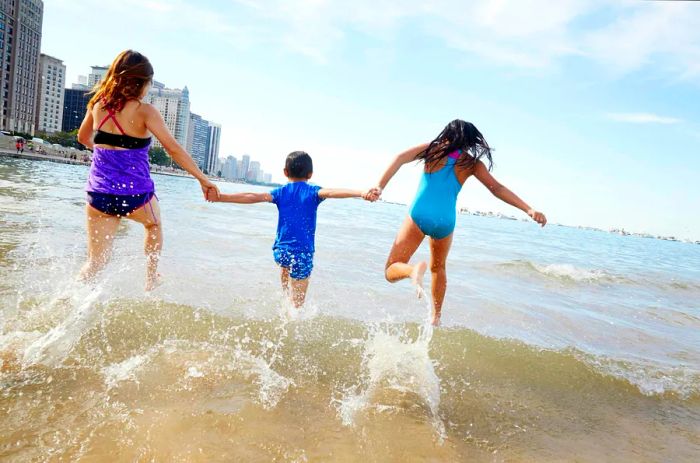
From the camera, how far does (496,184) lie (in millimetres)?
4520

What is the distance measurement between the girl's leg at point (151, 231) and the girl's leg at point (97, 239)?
17cm

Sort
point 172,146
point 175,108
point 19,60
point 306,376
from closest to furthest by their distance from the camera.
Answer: point 306,376
point 172,146
point 19,60
point 175,108

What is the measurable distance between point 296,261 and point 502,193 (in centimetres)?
208

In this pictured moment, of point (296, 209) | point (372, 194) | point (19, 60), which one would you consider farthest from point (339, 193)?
point (19, 60)

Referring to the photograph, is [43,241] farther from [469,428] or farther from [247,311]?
[469,428]

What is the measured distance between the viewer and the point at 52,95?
458 ft

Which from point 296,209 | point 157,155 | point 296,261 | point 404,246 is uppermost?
point 296,209

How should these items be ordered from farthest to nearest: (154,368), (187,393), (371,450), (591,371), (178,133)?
(178,133) → (591,371) → (154,368) → (187,393) → (371,450)

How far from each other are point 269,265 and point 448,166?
438 cm

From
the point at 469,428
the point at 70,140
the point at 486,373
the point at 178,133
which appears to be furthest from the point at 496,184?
the point at 178,133

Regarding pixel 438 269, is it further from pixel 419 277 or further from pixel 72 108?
pixel 72 108

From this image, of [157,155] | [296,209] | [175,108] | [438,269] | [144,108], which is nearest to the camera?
[144,108]

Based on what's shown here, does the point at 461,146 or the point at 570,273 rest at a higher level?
the point at 461,146

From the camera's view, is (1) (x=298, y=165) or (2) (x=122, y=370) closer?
(2) (x=122, y=370)
